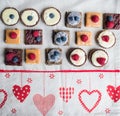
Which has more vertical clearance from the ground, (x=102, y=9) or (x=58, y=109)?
(x=102, y=9)

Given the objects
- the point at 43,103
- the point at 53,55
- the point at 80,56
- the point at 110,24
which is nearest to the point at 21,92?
the point at 43,103

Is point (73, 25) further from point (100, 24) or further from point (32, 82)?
point (32, 82)

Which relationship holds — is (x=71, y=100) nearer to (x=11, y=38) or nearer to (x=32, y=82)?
(x=32, y=82)

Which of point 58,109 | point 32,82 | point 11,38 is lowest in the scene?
point 58,109

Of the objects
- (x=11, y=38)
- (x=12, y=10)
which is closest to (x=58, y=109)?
(x=11, y=38)

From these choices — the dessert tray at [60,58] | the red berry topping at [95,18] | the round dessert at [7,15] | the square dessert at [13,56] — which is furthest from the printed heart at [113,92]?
the round dessert at [7,15]

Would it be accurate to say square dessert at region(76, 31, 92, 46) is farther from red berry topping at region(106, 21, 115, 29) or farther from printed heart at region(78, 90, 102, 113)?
printed heart at region(78, 90, 102, 113)

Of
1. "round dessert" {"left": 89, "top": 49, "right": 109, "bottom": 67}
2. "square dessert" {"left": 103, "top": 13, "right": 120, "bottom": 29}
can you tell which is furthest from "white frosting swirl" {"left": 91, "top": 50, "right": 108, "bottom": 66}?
Result: "square dessert" {"left": 103, "top": 13, "right": 120, "bottom": 29}
